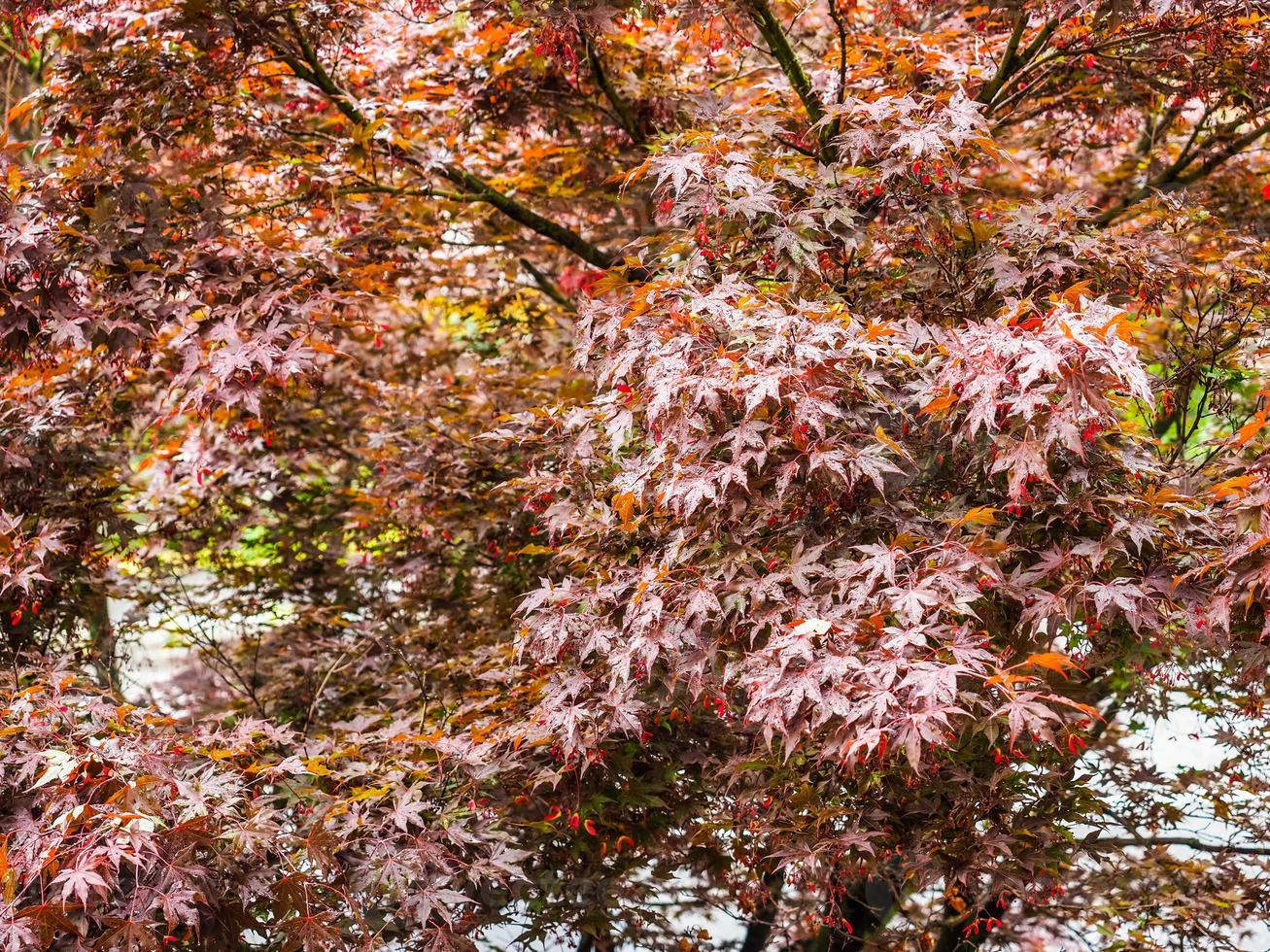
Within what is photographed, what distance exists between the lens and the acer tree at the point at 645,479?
2.94 m

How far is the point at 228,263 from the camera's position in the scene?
4270mm

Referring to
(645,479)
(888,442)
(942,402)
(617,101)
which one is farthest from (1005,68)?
(645,479)

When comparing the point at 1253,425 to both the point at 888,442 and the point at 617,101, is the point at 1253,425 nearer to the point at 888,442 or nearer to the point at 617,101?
the point at 888,442

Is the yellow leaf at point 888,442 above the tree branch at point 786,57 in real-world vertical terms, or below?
below

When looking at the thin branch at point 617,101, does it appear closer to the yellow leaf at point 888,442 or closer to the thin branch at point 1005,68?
the thin branch at point 1005,68

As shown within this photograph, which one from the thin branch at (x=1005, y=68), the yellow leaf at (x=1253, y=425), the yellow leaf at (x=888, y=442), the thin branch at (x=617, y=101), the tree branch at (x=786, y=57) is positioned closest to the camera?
the yellow leaf at (x=1253, y=425)

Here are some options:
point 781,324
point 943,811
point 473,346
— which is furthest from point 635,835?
point 473,346

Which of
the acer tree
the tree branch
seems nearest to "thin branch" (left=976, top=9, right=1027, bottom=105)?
the acer tree

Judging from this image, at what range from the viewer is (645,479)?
3381 mm

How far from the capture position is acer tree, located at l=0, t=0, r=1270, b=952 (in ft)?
9.66

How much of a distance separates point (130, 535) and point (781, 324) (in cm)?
377

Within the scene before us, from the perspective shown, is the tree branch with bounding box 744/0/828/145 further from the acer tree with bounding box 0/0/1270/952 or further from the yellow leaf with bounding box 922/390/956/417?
the yellow leaf with bounding box 922/390/956/417

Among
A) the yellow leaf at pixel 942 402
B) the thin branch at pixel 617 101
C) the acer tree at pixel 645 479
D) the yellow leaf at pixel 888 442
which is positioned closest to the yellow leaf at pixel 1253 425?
the acer tree at pixel 645 479

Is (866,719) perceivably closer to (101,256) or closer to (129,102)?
(101,256)
